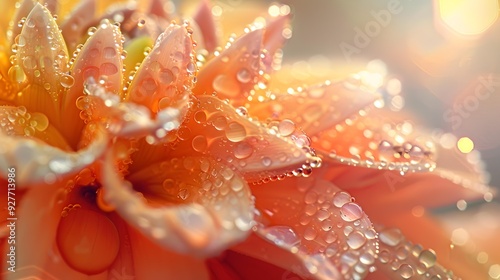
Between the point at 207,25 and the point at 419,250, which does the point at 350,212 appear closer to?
the point at 419,250

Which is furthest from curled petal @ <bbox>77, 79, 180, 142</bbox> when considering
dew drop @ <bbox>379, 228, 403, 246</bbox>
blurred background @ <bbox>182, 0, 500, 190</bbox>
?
blurred background @ <bbox>182, 0, 500, 190</bbox>

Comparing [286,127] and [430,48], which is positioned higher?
[286,127]

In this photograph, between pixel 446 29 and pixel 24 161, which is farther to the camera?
pixel 446 29

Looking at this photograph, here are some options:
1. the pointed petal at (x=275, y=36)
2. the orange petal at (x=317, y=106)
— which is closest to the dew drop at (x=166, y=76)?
the orange petal at (x=317, y=106)

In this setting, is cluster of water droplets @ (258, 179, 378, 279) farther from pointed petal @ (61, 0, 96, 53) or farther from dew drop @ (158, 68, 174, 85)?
pointed petal @ (61, 0, 96, 53)

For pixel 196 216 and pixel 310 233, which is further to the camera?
pixel 310 233

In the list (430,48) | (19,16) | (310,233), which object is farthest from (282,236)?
(430,48)

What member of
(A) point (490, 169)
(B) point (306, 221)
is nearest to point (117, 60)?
(B) point (306, 221)

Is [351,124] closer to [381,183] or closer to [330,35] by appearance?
[381,183]
